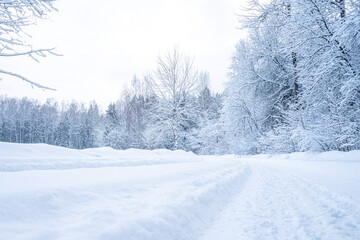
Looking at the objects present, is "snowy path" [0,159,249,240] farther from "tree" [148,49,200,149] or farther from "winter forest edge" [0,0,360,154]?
"tree" [148,49,200,149]

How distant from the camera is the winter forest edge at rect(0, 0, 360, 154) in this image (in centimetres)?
651

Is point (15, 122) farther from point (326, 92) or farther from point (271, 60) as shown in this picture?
point (326, 92)

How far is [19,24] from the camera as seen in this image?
426 cm

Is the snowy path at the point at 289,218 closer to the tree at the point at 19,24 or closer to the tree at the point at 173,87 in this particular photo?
the tree at the point at 19,24

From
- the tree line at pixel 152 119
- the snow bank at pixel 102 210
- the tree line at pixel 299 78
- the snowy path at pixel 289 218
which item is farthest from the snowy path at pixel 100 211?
the tree line at pixel 152 119

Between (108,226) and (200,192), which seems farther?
(200,192)

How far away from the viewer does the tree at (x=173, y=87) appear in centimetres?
2003

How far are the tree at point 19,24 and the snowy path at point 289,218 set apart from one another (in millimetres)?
4056

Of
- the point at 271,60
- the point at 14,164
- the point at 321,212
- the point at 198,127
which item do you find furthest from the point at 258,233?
the point at 198,127

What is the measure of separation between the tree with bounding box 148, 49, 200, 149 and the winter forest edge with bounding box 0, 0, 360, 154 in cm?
10

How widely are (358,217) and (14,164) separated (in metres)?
5.57

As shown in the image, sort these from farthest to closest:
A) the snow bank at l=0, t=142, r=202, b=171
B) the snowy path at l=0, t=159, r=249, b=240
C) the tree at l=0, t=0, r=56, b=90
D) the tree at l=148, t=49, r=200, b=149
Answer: the tree at l=148, t=49, r=200, b=149
the snow bank at l=0, t=142, r=202, b=171
the tree at l=0, t=0, r=56, b=90
the snowy path at l=0, t=159, r=249, b=240

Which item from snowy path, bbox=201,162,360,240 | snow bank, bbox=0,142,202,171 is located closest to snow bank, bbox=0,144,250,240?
snowy path, bbox=201,162,360,240

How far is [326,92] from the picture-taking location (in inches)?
287
